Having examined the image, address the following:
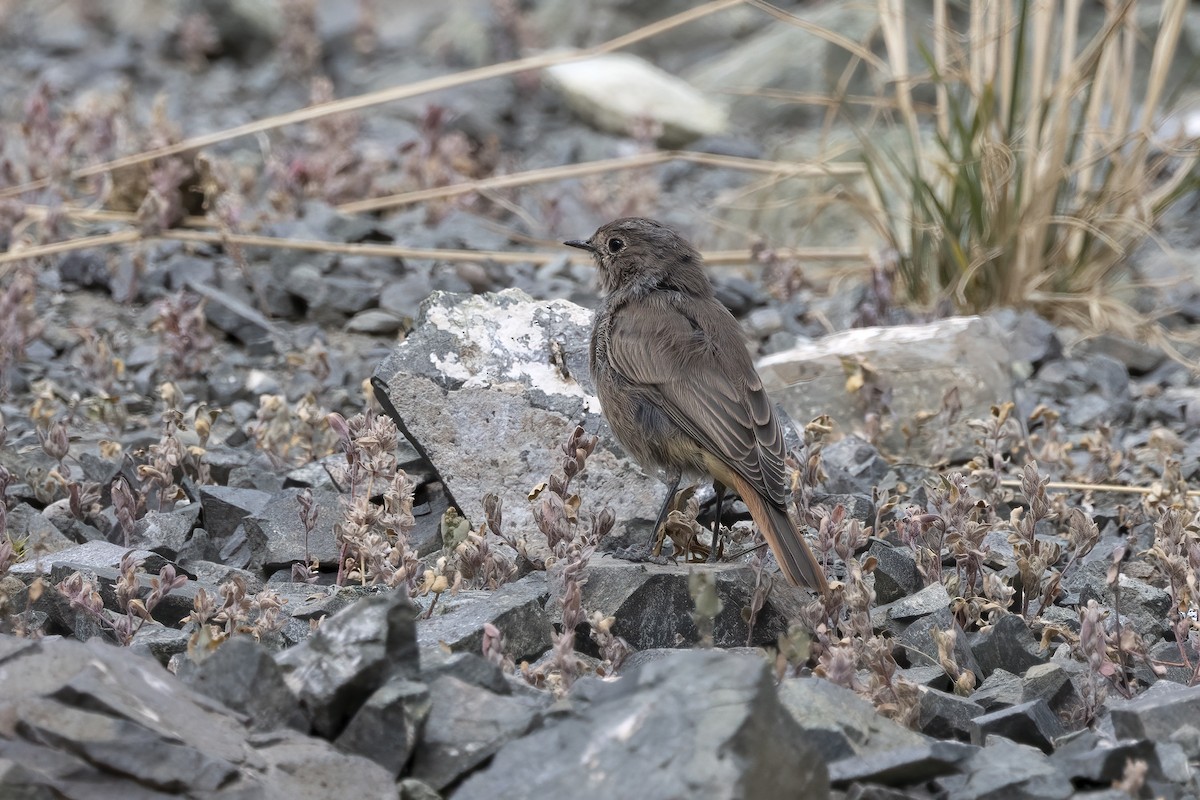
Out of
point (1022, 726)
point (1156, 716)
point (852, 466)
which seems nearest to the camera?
point (1156, 716)

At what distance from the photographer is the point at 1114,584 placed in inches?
167

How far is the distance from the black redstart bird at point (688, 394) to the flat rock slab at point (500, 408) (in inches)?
6.2

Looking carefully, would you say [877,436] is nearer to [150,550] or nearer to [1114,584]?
[1114,584]

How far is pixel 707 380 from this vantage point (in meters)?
4.86

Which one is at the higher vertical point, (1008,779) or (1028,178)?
(1028,178)

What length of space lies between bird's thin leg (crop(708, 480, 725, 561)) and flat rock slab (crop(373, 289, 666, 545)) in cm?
25

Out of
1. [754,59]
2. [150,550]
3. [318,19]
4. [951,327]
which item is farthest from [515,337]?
[318,19]

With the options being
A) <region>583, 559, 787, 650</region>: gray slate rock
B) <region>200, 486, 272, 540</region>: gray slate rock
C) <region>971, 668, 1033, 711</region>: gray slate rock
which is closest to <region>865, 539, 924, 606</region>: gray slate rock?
<region>583, 559, 787, 650</region>: gray slate rock

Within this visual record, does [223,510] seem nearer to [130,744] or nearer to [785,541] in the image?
[785,541]

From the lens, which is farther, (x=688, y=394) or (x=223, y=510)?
(x=688, y=394)

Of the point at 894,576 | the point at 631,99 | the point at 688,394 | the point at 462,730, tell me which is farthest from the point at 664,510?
the point at 631,99

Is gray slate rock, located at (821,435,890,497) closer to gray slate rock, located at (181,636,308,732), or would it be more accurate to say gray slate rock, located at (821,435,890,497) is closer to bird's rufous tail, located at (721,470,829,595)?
bird's rufous tail, located at (721,470,829,595)

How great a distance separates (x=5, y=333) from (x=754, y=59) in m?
7.09

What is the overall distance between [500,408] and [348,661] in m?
1.97
